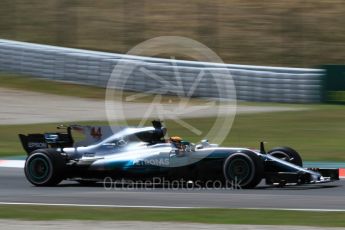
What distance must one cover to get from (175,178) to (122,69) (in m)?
13.4

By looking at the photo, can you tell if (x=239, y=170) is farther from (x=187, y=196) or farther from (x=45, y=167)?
(x=45, y=167)

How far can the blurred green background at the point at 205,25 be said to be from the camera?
30328 millimetres

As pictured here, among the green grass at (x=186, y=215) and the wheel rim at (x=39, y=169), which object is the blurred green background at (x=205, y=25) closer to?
the wheel rim at (x=39, y=169)

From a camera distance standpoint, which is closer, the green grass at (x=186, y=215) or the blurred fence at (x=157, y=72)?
the green grass at (x=186, y=215)

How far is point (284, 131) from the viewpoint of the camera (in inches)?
798

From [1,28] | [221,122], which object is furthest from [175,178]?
[1,28]

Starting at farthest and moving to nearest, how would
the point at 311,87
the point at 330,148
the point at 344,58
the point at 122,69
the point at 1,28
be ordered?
the point at 1,28 < the point at 344,58 < the point at 122,69 < the point at 311,87 < the point at 330,148

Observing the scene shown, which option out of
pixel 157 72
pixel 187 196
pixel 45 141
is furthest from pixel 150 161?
pixel 157 72

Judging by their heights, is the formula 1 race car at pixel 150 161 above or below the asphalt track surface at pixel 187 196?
above

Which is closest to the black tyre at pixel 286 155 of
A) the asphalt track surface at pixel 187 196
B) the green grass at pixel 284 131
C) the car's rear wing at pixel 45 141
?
the asphalt track surface at pixel 187 196

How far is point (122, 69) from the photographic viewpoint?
25531mm

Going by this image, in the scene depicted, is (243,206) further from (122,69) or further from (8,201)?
(122,69)

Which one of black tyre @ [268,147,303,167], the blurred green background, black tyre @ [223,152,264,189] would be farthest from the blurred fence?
black tyre @ [223,152,264,189]

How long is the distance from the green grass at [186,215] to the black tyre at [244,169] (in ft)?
5.84
